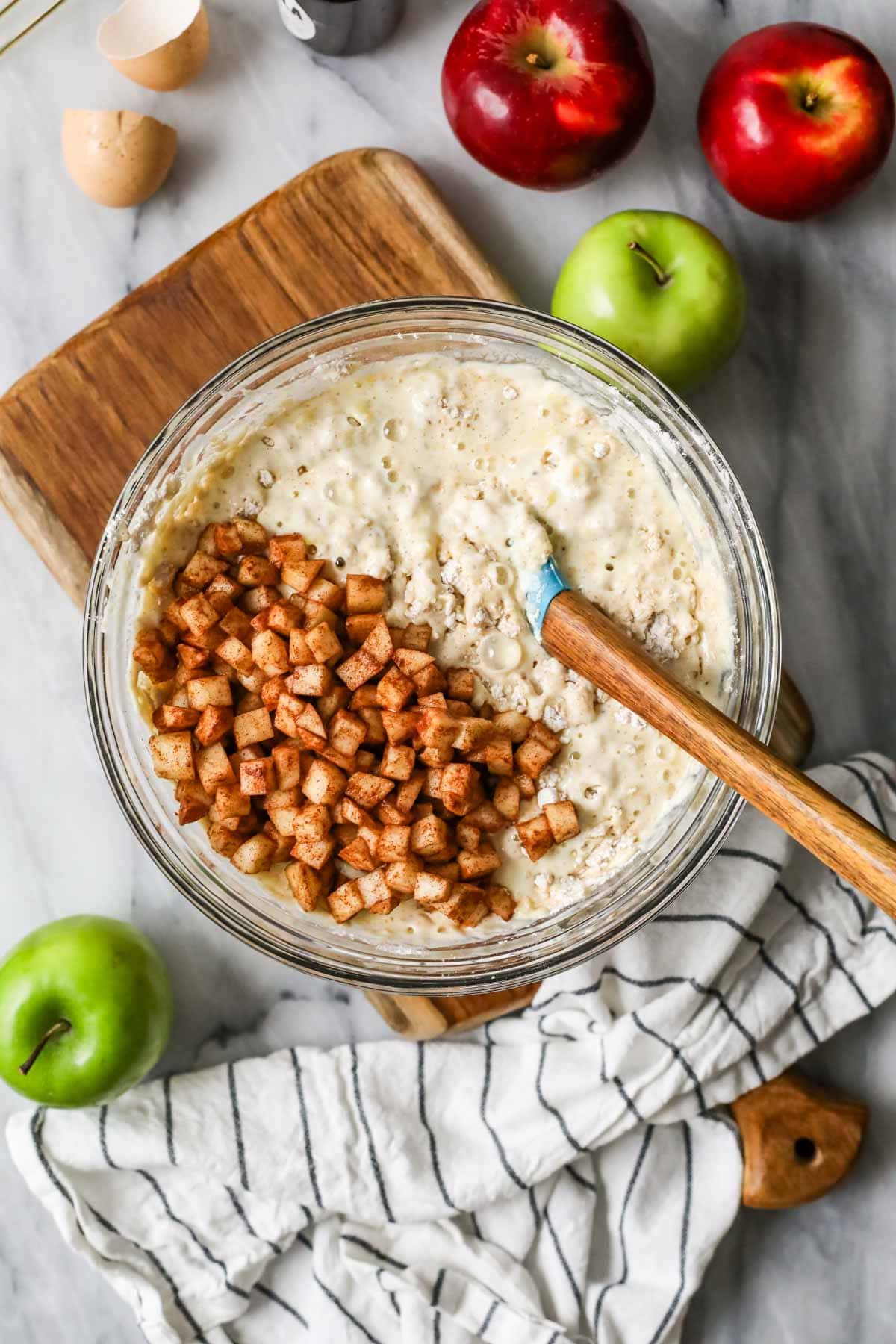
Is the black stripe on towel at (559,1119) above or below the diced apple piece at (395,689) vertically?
below

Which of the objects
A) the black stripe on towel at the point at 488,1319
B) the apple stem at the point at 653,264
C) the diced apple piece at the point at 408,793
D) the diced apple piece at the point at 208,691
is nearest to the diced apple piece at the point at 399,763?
the diced apple piece at the point at 408,793

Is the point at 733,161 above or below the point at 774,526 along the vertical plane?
above

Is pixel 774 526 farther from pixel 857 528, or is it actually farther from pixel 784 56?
pixel 784 56

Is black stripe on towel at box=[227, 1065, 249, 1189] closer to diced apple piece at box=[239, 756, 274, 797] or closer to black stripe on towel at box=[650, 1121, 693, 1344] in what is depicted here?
diced apple piece at box=[239, 756, 274, 797]

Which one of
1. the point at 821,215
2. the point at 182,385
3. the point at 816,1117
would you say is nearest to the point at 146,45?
the point at 182,385

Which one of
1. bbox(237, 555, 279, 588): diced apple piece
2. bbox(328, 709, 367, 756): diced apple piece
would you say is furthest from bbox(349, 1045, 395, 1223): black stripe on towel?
bbox(237, 555, 279, 588): diced apple piece

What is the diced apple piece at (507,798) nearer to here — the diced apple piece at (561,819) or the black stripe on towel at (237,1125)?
the diced apple piece at (561,819)
